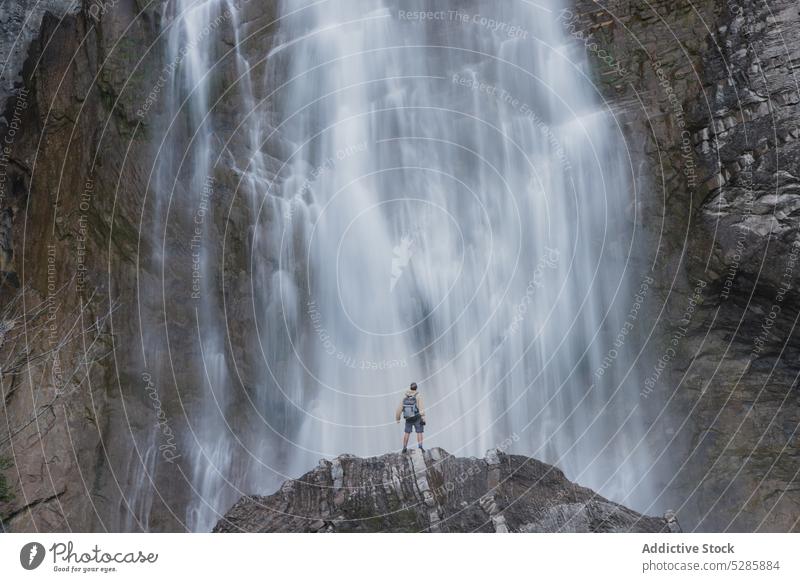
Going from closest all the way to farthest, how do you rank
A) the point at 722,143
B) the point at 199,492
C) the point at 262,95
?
the point at 199,492, the point at 722,143, the point at 262,95

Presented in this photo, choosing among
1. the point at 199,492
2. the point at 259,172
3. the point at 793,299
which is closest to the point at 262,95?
the point at 259,172

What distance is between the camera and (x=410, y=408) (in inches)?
535

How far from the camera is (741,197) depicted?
59.7 ft

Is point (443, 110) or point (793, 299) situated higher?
point (443, 110)

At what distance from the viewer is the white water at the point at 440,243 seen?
62.3 ft

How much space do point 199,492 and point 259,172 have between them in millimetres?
7812

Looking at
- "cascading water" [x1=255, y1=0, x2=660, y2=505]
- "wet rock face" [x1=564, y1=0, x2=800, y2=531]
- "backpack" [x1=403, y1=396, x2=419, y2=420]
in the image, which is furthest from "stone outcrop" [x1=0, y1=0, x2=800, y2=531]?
"backpack" [x1=403, y1=396, x2=419, y2=420]

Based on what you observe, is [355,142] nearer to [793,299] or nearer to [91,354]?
[91,354]

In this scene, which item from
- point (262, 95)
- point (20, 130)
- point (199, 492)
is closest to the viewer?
point (20, 130)

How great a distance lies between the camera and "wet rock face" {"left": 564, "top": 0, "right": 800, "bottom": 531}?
17703 millimetres

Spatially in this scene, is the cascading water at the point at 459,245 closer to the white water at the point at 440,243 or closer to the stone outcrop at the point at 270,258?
the white water at the point at 440,243
